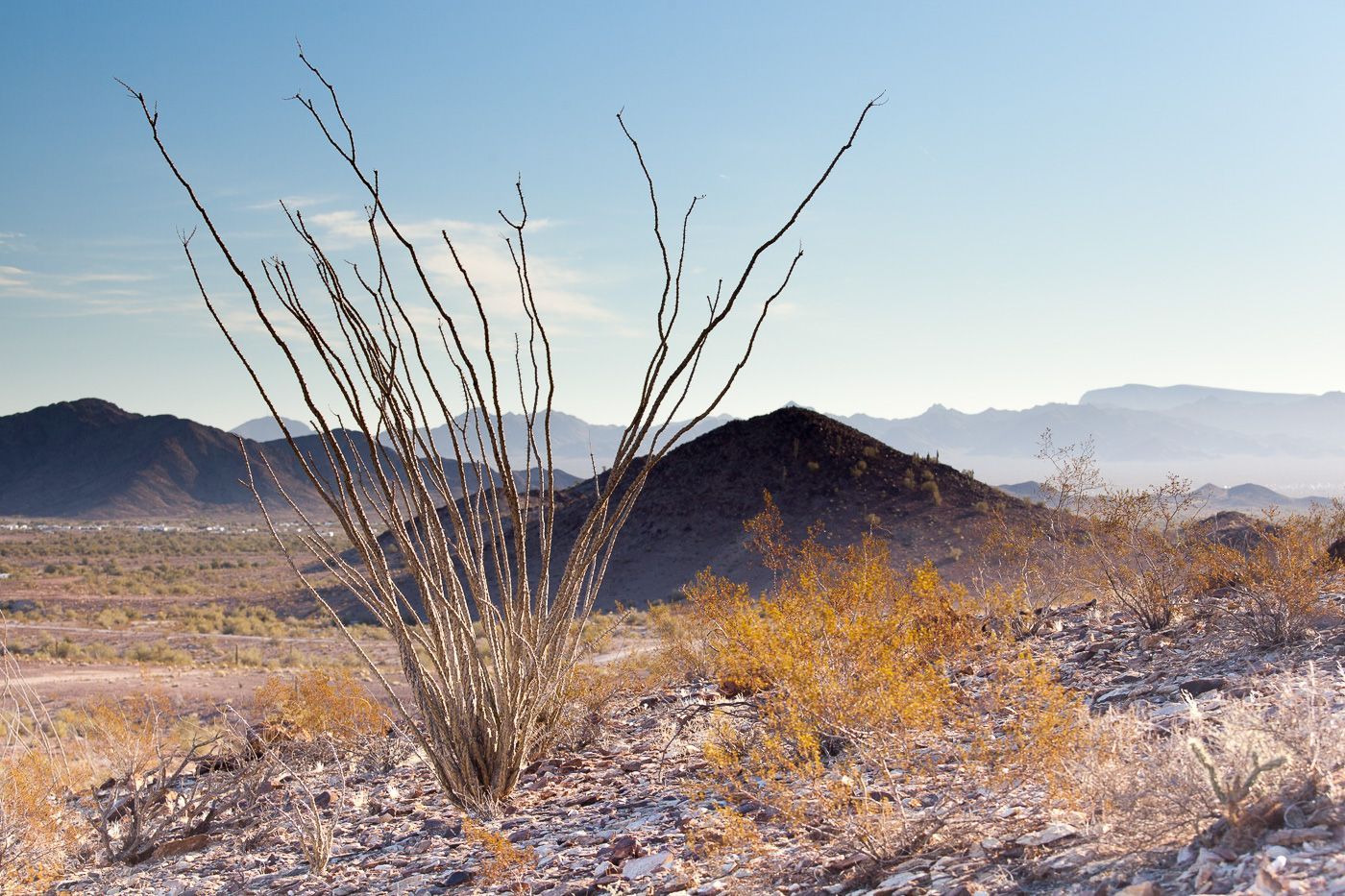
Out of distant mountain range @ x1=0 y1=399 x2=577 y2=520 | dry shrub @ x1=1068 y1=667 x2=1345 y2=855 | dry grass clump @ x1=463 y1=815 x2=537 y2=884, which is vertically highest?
distant mountain range @ x1=0 y1=399 x2=577 y2=520

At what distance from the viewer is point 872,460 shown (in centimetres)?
3219

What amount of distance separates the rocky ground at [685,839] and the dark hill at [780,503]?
17.9m

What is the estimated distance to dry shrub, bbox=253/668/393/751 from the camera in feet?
24.4

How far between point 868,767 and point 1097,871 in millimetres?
1964

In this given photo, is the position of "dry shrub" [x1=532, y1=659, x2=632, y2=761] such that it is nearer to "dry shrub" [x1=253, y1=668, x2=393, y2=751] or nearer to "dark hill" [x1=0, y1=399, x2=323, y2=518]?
"dry shrub" [x1=253, y1=668, x2=393, y2=751]

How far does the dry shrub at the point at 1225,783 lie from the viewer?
9.07 ft

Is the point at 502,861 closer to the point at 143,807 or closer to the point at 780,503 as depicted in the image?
the point at 143,807

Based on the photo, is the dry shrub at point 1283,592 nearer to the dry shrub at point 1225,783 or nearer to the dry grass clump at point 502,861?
the dry shrub at point 1225,783

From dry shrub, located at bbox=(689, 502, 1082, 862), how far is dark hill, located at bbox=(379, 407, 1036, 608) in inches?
752

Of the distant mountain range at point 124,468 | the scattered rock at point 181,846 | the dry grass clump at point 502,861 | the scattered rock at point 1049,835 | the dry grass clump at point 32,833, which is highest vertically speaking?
the distant mountain range at point 124,468

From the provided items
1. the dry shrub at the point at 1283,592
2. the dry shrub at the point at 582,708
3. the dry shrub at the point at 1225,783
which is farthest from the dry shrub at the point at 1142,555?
the dry shrub at the point at 1225,783

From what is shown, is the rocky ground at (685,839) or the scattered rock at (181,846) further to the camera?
the scattered rock at (181,846)

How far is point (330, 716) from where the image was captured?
7645 mm

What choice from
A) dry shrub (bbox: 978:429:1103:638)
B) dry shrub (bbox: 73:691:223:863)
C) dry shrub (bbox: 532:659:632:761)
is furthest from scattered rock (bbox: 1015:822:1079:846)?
dry shrub (bbox: 73:691:223:863)
